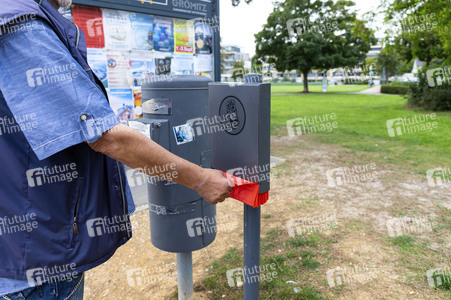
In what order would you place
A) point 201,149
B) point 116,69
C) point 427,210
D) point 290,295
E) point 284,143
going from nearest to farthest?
1. point 201,149
2. point 290,295
3. point 116,69
4. point 427,210
5. point 284,143

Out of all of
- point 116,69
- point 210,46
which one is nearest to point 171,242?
point 116,69

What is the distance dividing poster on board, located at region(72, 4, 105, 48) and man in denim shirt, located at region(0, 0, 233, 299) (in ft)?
7.86

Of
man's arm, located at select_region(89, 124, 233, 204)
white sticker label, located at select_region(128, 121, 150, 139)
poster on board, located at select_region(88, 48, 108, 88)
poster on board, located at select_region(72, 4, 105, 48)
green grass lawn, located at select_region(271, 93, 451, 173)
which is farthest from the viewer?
green grass lawn, located at select_region(271, 93, 451, 173)

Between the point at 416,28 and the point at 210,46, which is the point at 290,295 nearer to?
the point at 210,46

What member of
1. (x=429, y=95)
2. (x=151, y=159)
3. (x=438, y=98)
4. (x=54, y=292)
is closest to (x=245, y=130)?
(x=151, y=159)

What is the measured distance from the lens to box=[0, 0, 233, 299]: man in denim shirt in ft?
3.51

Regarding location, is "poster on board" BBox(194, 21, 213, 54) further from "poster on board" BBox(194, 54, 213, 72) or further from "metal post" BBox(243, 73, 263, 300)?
Result: "metal post" BBox(243, 73, 263, 300)

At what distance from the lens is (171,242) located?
2447 millimetres

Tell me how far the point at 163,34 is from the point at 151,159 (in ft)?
10.6

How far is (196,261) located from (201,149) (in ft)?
4.64

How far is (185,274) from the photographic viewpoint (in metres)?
2.61

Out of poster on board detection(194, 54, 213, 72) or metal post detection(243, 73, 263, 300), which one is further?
poster on board detection(194, 54, 213, 72)

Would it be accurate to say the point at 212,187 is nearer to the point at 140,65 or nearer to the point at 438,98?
the point at 140,65

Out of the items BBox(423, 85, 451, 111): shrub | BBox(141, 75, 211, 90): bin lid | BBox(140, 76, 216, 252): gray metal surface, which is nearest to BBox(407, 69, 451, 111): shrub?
BBox(423, 85, 451, 111): shrub
